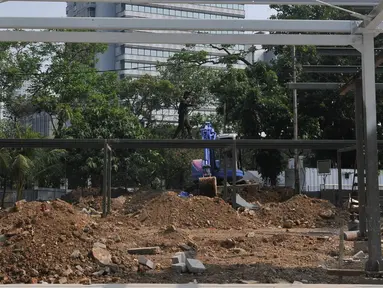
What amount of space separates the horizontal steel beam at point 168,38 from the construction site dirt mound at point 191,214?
11561 millimetres

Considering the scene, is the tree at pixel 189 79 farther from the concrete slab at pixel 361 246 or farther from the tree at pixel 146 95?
the concrete slab at pixel 361 246

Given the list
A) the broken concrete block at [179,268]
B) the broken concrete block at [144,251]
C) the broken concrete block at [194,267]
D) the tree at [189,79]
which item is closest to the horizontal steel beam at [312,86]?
the broken concrete block at [194,267]

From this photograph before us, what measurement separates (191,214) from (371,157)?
12526 millimetres

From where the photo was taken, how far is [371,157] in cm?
921

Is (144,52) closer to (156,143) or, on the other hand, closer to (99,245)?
(156,143)

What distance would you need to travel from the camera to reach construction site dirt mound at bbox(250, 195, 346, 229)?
2205cm

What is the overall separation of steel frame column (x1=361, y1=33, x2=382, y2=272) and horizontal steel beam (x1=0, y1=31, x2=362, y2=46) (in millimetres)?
433

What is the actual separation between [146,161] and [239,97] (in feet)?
25.9

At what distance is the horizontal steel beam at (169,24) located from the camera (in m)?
9.26

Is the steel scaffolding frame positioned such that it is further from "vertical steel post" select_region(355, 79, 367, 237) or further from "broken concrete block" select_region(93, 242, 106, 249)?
"broken concrete block" select_region(93, 242, 106, 249)

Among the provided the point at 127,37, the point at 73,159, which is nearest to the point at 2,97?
the point at 73,159

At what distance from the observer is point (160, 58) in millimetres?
102562

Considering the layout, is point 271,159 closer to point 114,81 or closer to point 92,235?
point 114,81

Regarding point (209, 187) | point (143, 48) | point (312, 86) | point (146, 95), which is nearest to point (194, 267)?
point (312, 86)
